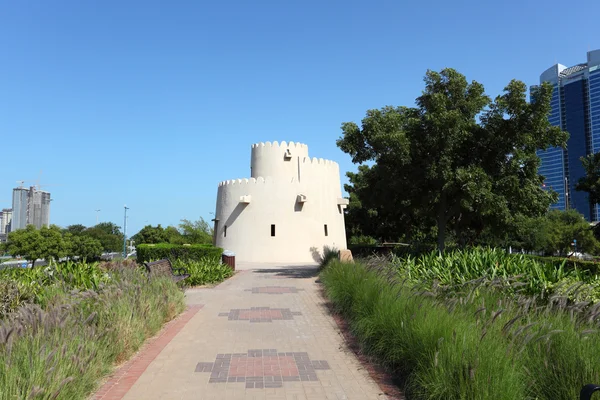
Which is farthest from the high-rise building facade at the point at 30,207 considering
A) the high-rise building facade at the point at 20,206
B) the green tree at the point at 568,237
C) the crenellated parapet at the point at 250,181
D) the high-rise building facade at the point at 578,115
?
the high-rise building facade at the point at 578,115

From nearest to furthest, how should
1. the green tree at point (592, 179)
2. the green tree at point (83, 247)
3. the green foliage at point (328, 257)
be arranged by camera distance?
1. the green foliage at point (328, 257)
2. the green tree at point (592, 179)
3. the green tree at point (83, 247)

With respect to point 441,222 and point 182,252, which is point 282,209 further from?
point 441,222

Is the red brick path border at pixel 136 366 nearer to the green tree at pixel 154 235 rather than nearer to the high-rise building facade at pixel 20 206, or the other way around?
the green tree at pixel 154 235

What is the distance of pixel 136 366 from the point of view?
618cm

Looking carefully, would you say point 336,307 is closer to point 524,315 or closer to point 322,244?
point 524,315

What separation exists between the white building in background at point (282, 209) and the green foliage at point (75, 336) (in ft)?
73.2

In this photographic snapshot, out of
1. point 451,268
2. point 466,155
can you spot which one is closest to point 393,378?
point 451,268

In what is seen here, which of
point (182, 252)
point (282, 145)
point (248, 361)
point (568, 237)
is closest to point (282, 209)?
point (282, 145)

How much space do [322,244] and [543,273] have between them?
78.6ft

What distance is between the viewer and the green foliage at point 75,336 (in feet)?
12.8

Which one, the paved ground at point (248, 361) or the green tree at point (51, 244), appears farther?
the green tree at point (51, 244)

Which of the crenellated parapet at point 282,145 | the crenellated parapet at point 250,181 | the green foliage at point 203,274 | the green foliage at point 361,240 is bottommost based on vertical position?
the green foliage at point 203,274

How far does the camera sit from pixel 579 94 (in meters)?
84.1

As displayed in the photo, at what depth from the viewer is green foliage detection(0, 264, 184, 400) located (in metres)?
3.89
